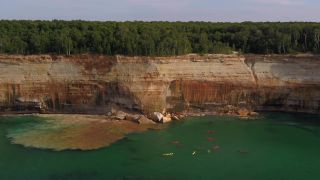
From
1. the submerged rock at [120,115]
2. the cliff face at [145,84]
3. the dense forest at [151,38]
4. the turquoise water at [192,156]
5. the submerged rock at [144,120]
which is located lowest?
the turquoise water at [192,156]

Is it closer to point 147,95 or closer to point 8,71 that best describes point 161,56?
point 147,95

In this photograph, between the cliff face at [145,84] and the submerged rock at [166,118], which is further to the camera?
the cliff face at [145,84]

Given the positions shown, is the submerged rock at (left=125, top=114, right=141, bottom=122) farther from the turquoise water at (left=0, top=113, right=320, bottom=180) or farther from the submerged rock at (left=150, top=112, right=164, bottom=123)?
the turquoise water at (left=0, top=113, right=320, bottom=180)

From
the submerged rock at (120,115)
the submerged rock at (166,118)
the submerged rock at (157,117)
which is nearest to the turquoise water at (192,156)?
the submerged rock at (166,118)

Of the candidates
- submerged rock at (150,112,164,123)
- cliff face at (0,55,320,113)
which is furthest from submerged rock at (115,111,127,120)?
Result: submerged rock at (150,112,164,123)

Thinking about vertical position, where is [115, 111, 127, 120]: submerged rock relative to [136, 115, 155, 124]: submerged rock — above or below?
above

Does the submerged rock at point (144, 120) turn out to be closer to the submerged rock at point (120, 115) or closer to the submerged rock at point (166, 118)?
the submerged rock at point (166, 118)
